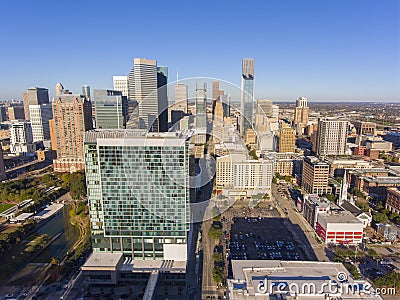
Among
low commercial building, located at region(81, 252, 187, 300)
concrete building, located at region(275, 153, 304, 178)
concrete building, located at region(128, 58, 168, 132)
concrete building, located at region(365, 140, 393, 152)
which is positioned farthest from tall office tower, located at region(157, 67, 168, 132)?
concrete building, located at region(365, 140, 393, 152)

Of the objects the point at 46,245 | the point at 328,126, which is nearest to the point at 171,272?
the point at 46,245

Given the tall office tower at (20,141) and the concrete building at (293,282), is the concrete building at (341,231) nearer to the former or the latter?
the concrete building at (293,282)

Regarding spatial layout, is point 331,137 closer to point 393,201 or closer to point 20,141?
point 393,201

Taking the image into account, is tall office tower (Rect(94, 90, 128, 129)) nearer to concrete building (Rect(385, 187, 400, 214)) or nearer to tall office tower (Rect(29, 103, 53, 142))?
tall office tower (Rect(29, 103, 53, 142))

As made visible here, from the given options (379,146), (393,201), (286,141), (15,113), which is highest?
(15,113)

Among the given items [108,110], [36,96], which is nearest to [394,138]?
[108,110]

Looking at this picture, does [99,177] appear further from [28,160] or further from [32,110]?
[32,110]
